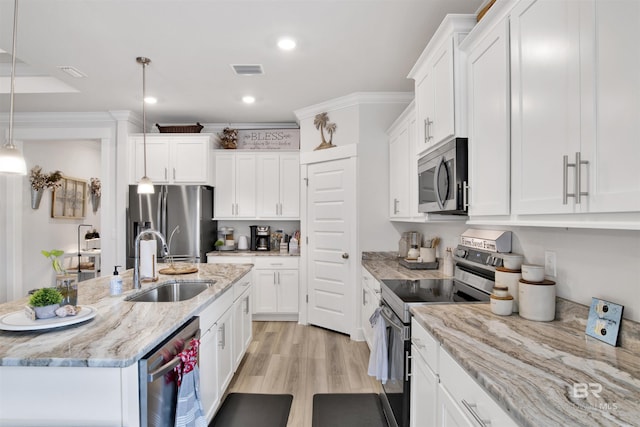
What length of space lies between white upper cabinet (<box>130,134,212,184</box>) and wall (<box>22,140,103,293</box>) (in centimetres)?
181

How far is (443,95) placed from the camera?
6.39ft

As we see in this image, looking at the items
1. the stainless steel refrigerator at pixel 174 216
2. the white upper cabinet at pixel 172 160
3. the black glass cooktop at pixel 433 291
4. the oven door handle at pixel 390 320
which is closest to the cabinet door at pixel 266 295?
the stainless steel refrigerator at pixel 174 216

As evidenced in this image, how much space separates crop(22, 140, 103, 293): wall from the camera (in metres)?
4.89

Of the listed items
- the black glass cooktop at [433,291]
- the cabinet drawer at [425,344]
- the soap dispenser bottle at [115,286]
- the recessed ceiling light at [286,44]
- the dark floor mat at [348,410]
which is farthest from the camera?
the recessed ceiling light at [286,44]

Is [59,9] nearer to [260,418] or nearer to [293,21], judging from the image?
[293,21]

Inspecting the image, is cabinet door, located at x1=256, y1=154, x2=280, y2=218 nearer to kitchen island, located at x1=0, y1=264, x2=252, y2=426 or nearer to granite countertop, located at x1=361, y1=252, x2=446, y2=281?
granite countertop, located at x1=361, y1=252, x2=446, y2=281

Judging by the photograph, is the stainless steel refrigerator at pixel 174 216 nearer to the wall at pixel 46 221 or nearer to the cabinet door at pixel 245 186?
the cabinet door at pixel 245 186

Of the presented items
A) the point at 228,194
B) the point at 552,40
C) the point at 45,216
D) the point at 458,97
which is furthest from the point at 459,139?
the point at 45,216

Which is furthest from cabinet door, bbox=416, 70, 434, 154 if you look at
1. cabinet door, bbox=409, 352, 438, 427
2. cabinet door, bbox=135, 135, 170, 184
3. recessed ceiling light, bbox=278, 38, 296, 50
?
cabinet door, bbox=135, 135, 170, 184

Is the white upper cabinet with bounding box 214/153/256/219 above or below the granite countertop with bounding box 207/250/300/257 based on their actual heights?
above

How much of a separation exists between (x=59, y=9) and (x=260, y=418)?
117 inches

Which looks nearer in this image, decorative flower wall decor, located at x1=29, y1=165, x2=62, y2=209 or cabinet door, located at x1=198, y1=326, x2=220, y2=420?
cabinet door, located at x1=198, y1=326, x2=220, y2=420

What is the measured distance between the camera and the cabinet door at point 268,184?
4.70 m

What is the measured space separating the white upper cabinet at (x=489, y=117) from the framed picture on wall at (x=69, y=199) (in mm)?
5918
